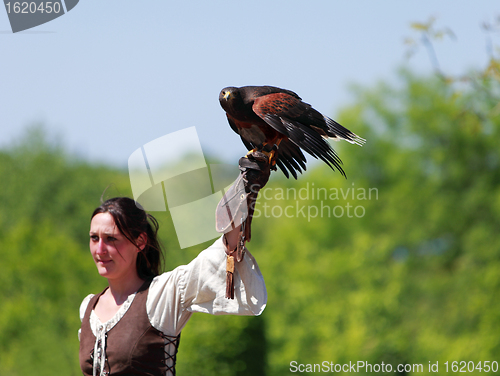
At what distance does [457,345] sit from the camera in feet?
37.4

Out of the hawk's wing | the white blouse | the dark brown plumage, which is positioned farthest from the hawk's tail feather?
the white blouse

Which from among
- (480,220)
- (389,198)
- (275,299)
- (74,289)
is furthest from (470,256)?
(74,289)

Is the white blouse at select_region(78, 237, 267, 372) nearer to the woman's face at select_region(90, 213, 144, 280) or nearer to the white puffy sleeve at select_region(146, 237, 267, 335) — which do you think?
the white puffy sleeve at select_region(146, 237, 267, 335)

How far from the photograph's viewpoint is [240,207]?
66.9 inches

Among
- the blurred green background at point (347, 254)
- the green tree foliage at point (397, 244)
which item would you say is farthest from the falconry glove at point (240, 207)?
the green tree foliage at point (397, 244)

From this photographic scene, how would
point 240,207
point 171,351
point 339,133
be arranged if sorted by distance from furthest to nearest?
point 339,133
point 171,351
point 240,207

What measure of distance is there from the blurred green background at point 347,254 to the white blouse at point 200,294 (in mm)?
3687

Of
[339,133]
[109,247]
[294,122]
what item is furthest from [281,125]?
[109,247]

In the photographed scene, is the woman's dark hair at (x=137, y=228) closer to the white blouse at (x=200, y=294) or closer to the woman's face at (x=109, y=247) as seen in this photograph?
the woman's face at (x=109, y=247)

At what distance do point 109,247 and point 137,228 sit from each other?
0.48 feet

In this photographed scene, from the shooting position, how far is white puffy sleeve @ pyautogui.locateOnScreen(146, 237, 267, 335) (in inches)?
68.3

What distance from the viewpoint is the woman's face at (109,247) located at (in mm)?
2006

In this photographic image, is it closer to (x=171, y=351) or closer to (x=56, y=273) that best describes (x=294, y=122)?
(x=171, y=351)

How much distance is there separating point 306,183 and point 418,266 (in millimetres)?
5739
